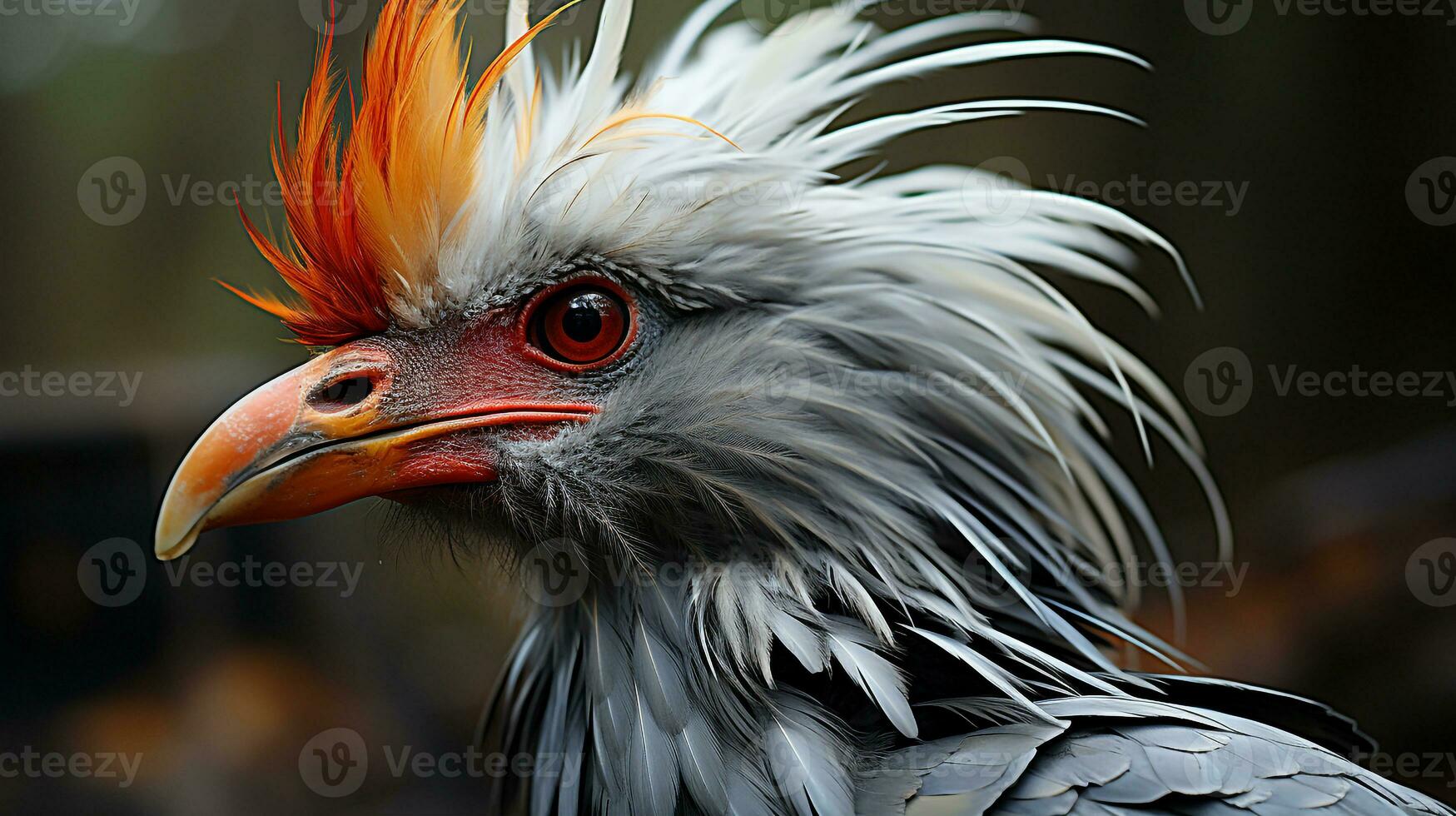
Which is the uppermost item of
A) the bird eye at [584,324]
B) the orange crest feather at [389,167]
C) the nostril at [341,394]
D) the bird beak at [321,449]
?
the orange crest feather at [389,167]

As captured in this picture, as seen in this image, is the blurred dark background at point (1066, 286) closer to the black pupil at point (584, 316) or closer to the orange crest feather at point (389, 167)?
the orange crest feather at point (389, 167)

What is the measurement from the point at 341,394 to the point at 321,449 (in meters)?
0.10

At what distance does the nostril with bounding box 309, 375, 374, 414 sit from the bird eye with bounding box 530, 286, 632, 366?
277mm

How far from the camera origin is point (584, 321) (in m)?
1.50

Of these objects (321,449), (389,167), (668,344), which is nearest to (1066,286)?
(668,344)

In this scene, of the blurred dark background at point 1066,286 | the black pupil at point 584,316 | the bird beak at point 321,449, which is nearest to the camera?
the bird beak at point 321,449

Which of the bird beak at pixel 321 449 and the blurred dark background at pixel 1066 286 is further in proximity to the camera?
the blurred dark background at pixel 1066 286

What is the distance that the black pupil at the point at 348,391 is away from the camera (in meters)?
1.46

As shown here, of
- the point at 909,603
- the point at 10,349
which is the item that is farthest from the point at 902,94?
the point at 10,349

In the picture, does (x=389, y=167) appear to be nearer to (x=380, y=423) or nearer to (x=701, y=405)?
(x=380, y=423)

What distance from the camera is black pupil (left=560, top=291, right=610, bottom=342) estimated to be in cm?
149

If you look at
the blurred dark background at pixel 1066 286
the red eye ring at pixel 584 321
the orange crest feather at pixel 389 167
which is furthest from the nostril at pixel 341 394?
the blurred dark background at pixel 1066 286

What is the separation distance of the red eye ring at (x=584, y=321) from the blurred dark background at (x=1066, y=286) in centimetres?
249

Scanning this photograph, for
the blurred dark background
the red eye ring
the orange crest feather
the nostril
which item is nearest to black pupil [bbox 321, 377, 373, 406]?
the nostril
